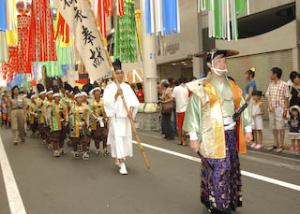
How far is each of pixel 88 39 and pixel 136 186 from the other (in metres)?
3.20

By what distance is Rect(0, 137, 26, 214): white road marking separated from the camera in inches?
246

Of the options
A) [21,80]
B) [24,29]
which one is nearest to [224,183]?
[24,29]

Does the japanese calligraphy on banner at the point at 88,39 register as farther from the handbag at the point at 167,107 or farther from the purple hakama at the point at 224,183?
the handbag at the point at 167,107

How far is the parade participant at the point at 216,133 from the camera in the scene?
5.27m

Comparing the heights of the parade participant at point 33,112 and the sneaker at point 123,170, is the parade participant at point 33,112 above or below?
above

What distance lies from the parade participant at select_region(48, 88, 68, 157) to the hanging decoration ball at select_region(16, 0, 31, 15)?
8795mm

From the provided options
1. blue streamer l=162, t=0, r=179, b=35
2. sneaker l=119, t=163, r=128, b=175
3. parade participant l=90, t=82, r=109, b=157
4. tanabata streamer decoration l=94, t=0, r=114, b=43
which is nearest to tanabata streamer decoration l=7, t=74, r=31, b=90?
tanabata streamer decoration l=94, t=0, r=114, b=43

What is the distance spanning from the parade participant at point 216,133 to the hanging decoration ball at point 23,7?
49.5 ft

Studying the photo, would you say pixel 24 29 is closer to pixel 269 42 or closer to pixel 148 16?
pixel 148 16

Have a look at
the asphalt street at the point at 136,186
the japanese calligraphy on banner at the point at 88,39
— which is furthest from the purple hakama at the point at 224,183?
the japanese calligraphy on banner at the point at 88,39

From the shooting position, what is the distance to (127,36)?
19.1 metres

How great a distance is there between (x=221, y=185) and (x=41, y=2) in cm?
1332

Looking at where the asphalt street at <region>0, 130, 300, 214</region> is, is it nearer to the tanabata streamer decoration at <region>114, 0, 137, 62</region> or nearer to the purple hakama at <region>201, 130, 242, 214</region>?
the purple hakama at <region>201, 130, 242, 214</region>

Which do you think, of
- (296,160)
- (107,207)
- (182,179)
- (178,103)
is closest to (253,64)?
(178,103)
